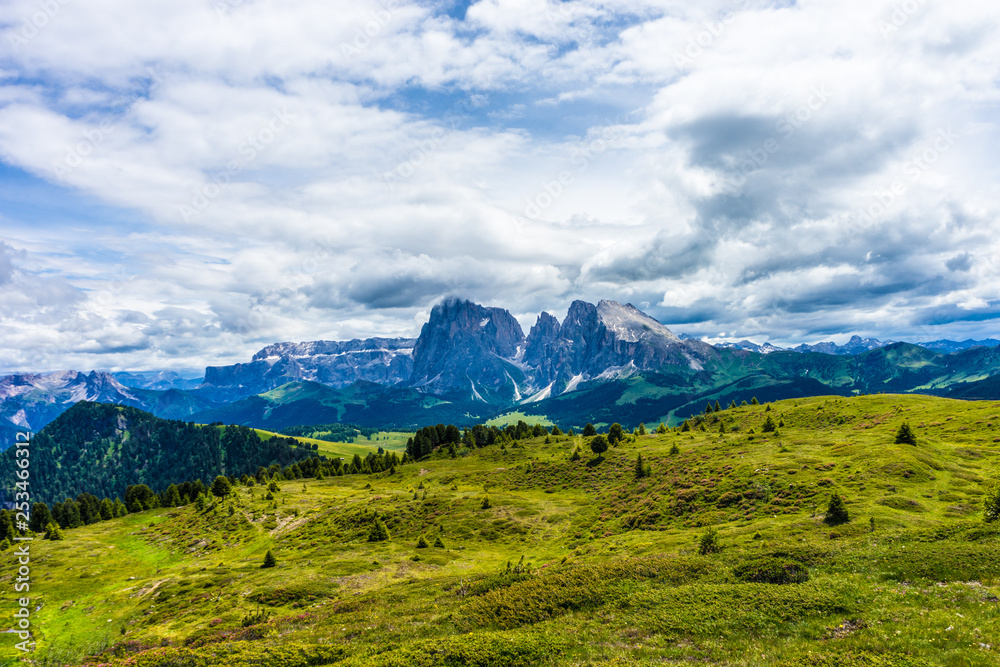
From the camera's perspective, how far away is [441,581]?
50.7 metres

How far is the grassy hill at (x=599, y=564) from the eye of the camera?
25.8 meters

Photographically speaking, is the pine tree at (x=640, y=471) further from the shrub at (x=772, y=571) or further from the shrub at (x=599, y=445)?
the shrub at (x=772, y=571)

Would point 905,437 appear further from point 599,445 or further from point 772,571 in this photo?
point 599,445

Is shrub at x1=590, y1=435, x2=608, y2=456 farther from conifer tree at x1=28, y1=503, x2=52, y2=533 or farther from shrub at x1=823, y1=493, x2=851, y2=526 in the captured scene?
conifer tree at x1=28, y1=503, x2=52, y2=533

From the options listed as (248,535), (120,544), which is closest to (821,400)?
(248,535)

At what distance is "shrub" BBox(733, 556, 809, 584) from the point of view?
32.4 metres

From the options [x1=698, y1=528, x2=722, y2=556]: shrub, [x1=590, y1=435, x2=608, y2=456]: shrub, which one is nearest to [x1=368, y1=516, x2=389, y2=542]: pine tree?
[x1=698, y1=528, x2=722, y2=556]: shrub

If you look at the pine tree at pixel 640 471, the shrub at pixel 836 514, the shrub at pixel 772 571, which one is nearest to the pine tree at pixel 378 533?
the pine tree at pixel 640 471

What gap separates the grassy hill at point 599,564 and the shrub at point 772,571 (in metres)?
0.23

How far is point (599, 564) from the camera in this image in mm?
42312

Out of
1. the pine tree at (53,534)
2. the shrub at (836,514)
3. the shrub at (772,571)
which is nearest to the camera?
the shrub at (772,571)

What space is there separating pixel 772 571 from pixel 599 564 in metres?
15.2

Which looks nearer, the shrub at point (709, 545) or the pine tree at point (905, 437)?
the shrub at point (709, 545)

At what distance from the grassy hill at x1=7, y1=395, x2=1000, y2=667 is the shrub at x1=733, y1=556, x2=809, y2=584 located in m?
0.23
